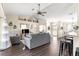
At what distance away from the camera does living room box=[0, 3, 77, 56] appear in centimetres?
178

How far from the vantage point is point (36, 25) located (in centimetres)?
185

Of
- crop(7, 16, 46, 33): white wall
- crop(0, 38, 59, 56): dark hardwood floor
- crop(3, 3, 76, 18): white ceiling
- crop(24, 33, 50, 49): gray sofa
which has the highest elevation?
Answer: crop(3, 3, 76, 18): white ceiling

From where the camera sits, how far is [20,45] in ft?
6.01

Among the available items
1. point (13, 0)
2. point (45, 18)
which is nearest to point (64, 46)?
point (45, 18)

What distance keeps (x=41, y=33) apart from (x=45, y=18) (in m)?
0.33

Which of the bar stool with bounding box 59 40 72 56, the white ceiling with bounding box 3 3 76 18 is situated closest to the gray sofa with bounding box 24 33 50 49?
the bar stool with bounding box 59 40 72 56

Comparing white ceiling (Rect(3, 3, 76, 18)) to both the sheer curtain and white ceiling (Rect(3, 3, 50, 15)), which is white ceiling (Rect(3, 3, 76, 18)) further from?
the sheer curtain

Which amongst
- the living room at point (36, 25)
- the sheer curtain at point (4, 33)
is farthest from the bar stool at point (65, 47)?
the sheer curtain at point (4, 33)

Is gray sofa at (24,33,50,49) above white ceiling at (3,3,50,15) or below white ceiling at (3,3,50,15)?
below

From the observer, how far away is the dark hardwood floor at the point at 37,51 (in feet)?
5.80

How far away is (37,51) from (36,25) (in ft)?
1.75

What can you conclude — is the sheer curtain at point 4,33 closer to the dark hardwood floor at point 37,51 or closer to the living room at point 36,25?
the living room at point 36,25

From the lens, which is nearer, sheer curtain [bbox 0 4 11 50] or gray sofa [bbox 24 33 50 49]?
sheer curtain [bbox 0 4 11 50]

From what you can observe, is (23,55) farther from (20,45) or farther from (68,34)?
(68,34)
